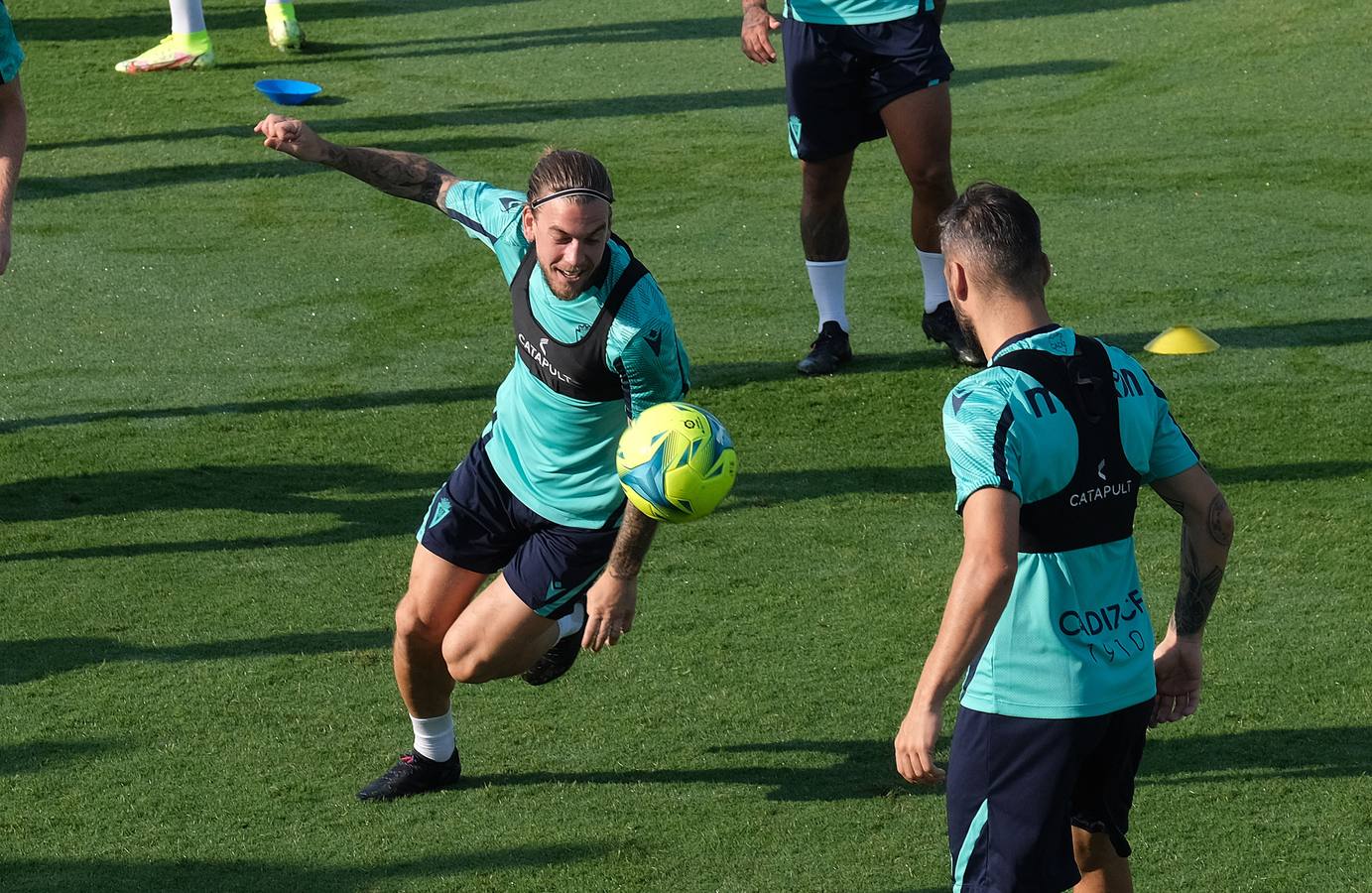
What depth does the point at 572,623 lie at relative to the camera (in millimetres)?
5176

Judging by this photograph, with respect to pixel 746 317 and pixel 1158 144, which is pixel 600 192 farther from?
pixel 1158 144

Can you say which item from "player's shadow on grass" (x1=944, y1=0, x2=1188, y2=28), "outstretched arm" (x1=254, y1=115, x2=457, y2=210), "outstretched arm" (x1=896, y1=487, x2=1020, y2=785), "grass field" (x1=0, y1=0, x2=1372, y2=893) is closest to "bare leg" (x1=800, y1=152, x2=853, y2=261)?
"grass field" (x1=0, y1=0, x2=1372, y2=893)

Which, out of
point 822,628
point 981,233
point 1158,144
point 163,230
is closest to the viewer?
point 981,233

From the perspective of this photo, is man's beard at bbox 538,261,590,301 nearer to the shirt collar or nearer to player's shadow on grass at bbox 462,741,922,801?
player's shadow on grass at bbox 462,741,922,801

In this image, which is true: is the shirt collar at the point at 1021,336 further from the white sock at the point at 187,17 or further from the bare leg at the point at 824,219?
the white sock at the point at 187,17

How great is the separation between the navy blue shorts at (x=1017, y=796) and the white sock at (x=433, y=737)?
6.34 ft

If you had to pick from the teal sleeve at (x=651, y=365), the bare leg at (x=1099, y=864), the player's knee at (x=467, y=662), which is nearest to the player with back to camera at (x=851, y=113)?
the teal sleeve at (x=651, y=365)

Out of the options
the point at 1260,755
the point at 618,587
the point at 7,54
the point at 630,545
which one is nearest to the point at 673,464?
the point at 630,545

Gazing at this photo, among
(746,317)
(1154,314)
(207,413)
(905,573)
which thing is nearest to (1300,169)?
(1154,314)

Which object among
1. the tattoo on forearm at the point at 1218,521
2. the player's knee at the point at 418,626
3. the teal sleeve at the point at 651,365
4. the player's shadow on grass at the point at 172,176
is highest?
the tattoo on forearm at the point at 1218,521

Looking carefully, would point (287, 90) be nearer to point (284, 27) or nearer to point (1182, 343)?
point (284, 27)

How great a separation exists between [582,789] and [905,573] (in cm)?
181

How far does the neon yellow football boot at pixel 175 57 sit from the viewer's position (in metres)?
14.6

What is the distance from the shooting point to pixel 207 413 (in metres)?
7.98
